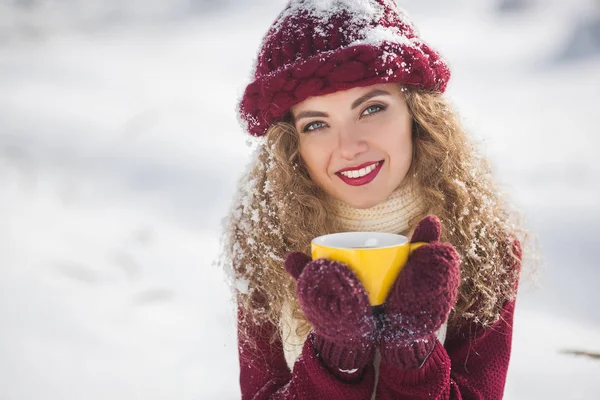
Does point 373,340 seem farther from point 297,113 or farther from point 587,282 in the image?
point 587,282

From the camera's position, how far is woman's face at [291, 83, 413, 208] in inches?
48.8

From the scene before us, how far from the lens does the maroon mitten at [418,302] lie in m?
0.95

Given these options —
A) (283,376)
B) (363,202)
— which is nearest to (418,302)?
(363,202)

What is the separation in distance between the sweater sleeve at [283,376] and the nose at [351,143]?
499 millimetres

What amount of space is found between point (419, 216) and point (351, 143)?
33 cm

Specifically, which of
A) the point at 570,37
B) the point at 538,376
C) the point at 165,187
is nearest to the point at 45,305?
the point at 165,187

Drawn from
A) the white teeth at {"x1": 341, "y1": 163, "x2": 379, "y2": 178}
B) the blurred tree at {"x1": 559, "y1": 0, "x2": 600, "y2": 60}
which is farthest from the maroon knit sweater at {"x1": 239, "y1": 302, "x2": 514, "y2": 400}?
the blurred tree at {"x1": 559, "y1": 0, "x2": 600, "y2": 60}

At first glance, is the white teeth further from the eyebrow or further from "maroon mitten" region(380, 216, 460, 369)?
"maroon mitten" region(380, 216, 460, 369)

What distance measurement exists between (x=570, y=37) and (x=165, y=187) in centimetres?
268

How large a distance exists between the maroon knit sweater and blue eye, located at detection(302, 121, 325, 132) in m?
0.59

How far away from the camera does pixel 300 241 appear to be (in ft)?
4.69

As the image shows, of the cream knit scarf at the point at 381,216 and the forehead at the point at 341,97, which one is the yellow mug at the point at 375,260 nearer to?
the cream knit scarf at the point at 381,216

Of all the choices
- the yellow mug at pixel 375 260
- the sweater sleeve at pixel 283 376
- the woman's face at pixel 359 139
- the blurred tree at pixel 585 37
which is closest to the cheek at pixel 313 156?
the woman's face at pixel 359 139

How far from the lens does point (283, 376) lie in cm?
143
